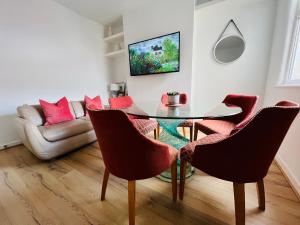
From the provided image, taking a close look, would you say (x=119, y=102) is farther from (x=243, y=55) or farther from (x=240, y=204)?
(x=243, y=55)

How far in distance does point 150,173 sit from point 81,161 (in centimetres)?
136

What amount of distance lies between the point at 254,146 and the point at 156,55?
2695mm

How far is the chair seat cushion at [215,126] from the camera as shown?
1.51 metres

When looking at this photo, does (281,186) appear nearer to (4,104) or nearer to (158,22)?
(158,22)

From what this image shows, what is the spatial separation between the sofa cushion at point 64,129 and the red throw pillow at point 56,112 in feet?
0.51

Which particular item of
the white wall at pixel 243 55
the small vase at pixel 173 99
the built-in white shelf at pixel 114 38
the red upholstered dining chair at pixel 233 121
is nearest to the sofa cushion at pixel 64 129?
the small vase at pixel 173 99

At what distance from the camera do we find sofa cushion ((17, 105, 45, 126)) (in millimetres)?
2055

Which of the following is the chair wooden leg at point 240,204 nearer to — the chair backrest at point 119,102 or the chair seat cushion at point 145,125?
the chair seat cushion at point 145,125

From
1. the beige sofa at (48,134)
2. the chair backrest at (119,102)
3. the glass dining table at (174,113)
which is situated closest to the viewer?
the glass dining table at (174,113)

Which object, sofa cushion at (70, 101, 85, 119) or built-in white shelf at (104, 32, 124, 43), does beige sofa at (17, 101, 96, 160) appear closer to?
sofa cushion at (70, 101, 85, 119)

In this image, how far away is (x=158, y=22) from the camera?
9.53ft

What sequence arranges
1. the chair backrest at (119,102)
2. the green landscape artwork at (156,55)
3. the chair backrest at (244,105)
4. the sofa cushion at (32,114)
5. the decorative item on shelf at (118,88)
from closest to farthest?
the chair backrest at (244,105) < the chair backrest at (119,102) < the sofa cushion at (32,114) < the green landscape artwork at (156,55) < the decorative item on shelf at (118,88)

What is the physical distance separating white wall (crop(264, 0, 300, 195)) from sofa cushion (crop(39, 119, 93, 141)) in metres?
2.60

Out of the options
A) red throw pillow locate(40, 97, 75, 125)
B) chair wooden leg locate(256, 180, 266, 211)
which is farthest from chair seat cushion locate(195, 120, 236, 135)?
red throw pillow locate(40, 97, 75, 125)
